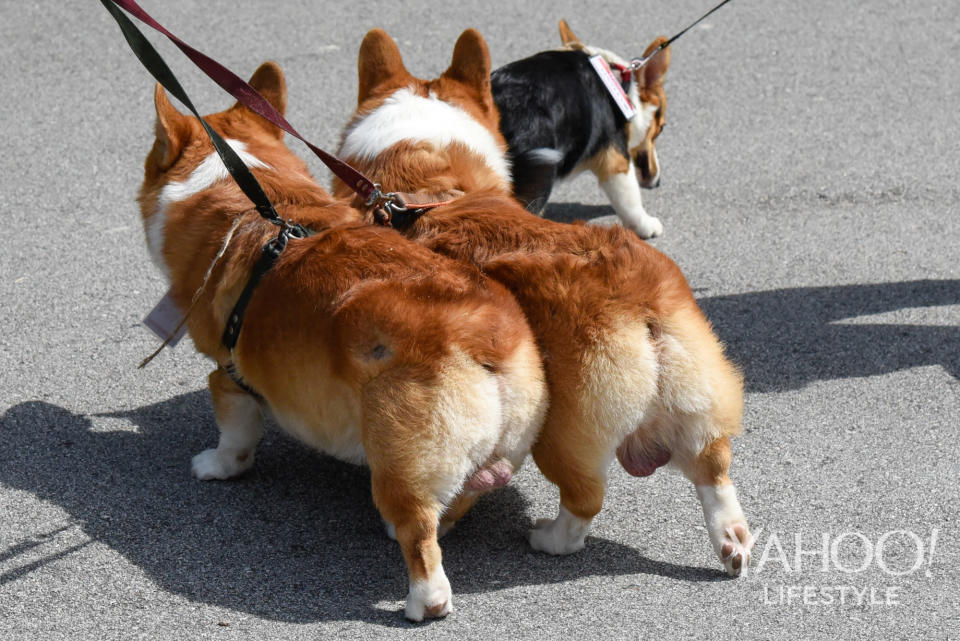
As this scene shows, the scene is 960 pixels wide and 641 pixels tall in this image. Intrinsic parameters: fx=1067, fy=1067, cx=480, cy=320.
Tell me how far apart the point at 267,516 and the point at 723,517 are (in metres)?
1.28

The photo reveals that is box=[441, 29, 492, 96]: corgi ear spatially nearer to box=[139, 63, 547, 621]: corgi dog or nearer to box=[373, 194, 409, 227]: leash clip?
box=[139, 63, 547, 621]: corgi dog

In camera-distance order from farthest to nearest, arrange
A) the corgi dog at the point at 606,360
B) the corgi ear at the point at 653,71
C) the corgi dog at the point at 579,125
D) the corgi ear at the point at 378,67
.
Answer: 1. the corgi ear at the point at 653,71
2. the corgi dog at the point at 579,125
3. the corgi ear at the point at 378,67
4. the corgi dog at the point at 606,360

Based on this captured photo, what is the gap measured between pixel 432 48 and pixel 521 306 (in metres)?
4.17

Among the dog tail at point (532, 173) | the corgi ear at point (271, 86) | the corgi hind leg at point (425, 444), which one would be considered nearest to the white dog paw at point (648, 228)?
the dog tail at point (532, 173)

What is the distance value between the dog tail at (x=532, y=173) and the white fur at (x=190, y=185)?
3.52 feet

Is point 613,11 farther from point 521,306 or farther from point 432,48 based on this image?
point 521,306

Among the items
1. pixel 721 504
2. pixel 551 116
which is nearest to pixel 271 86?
pixel 551 116

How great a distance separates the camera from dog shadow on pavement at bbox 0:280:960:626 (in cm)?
277

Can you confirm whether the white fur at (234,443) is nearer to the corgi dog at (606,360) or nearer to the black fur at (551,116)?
the corgi dog at (606,360)

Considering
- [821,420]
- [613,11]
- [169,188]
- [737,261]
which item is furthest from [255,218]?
[613,11]

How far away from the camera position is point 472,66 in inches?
153

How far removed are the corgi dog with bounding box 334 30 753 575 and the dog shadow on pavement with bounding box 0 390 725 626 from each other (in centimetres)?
16

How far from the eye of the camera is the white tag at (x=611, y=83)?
4.72 m

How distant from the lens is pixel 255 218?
119 inches
